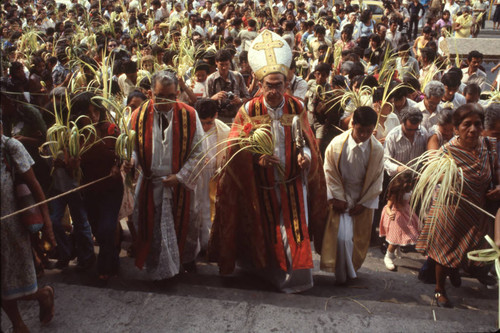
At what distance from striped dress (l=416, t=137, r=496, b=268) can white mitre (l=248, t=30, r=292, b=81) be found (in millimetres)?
1480

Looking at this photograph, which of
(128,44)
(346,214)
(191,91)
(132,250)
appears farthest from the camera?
(128,44)

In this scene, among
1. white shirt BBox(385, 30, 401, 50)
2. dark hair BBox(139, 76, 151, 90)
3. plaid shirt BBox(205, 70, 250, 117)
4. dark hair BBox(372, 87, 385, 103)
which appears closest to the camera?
dark hair BBox(372, 87, 385, 103)

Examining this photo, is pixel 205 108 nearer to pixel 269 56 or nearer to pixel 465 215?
pixel 269 56

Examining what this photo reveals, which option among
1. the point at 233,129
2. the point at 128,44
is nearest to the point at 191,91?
the point at 233,129

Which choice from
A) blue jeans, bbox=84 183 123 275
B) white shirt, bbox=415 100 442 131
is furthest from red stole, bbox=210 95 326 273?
white shirt, bbox=415 100 442 131

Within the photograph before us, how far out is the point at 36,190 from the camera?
10.7 ft

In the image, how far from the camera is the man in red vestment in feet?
13.7

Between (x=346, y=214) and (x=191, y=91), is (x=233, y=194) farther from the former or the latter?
(x=191, y=91)

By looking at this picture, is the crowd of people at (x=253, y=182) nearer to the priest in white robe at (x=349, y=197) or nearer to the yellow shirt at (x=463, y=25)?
the priest in white robe at (x=349, y=197)

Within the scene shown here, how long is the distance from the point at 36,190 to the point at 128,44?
7735mm

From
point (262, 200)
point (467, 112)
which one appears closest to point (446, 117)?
point (467, 112)

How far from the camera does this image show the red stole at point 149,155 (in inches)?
165

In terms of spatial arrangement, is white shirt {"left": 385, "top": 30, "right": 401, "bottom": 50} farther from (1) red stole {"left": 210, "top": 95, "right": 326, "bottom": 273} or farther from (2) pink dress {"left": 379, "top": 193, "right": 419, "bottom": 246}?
(1) red stole {"left": 210, "top": 95, "right": 326, "bottom": 273}

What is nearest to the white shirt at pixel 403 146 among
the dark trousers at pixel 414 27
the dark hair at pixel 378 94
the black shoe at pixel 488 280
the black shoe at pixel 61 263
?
the dark hair at pixel 378 94
